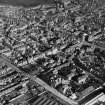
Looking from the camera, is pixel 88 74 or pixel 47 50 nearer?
pixel 88 74

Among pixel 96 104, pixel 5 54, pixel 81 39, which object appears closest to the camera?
pixel 96 104

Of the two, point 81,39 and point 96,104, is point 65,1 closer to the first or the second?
point 81,39

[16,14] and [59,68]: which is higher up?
[16,14]

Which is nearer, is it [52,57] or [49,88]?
[49,88]

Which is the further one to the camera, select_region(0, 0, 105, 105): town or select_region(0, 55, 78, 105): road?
select_region(0, 0, 105, 105): town

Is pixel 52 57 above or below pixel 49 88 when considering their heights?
above

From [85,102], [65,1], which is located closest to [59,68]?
[85,102]

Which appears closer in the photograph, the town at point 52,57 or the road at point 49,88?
the road at point 49,88

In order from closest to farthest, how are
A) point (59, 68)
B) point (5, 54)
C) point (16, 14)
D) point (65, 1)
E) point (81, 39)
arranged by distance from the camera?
point (59, 68) < point (5, 54) < point (81, 39) < point (16, 14) < point (65, 1)

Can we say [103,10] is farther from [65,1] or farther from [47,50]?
[47,50]
